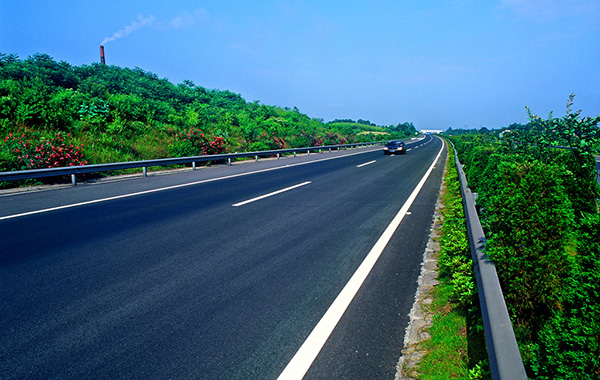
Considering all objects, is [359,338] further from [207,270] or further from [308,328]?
[207,270]

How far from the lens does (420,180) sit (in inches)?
578

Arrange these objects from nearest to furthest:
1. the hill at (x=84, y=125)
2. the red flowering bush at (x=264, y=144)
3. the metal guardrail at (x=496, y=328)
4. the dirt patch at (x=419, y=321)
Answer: the metal guardrail at (x=496, y=328), the dirt patch at (x=419, y=321), the hill at (x=84, y=125), the red flowering bush at (x=264, y=144)

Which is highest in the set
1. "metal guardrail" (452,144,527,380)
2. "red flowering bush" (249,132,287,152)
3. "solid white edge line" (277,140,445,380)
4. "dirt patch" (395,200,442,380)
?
"red flowering bush" (249,132,287,152)

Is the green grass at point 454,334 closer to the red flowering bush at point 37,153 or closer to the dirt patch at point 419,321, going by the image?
the dirt patch at point 419,321

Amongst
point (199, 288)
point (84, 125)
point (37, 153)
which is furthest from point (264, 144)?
point (199, 288)

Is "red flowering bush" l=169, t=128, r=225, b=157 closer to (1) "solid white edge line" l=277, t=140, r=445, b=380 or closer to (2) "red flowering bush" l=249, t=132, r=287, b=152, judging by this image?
(2) "red flowering bush" l=249, t=132, r=287, b=152

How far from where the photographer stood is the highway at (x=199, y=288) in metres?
3.01

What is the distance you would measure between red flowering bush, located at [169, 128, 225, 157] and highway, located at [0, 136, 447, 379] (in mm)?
11997

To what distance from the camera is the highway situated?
301 cm

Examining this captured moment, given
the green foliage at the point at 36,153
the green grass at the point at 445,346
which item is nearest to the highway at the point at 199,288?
the green grass at the point at 445,346

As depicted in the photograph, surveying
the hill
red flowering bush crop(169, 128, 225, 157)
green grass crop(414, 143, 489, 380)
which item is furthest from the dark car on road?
green grass crop(414, 143, 489, 380)

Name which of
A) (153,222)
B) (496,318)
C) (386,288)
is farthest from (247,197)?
(496,318)

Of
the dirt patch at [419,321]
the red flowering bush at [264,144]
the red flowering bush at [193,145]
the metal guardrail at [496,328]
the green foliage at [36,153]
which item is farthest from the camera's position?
the red flowering bush at [264,144]

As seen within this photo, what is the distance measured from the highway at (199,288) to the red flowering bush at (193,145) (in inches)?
472
